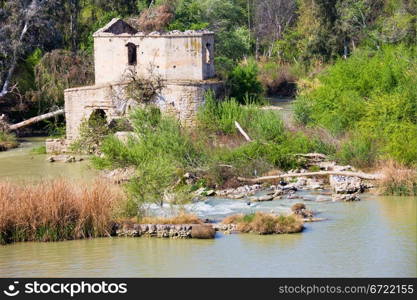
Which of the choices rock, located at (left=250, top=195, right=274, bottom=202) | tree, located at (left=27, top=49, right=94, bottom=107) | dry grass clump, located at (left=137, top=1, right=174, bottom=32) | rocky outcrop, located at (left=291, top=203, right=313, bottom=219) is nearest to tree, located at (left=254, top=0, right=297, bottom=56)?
dry grass clump, located at (left=137, top=1, right=174, bottom=32)

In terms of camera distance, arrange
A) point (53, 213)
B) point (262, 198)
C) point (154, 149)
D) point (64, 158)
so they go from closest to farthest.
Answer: point (53, 213)
point (262, 198)
point (154, 149)
point (64, 158)

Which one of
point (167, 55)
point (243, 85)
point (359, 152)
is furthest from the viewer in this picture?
point (243, 85)

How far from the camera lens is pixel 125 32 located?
115ft

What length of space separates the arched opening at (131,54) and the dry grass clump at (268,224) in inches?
465

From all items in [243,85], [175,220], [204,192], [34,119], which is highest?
[243,85]

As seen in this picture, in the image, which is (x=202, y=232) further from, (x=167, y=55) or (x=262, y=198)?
(x=167, y=55)

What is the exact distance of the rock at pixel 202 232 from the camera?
21.7 meters

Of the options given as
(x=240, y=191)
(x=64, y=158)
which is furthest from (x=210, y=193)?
(x=64, y=158)

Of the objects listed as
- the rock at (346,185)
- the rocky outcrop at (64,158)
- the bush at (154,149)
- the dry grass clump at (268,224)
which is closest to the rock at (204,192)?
the bush at (154,149)

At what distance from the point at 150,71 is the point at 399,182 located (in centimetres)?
968

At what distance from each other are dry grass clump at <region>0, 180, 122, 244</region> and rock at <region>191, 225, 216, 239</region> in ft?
5.20

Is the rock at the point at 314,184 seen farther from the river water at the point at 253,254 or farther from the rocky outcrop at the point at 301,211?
the river water at the point at 253,254

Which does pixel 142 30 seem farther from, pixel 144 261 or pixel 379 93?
pixel 144 261

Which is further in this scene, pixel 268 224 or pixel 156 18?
pixel 156 18
